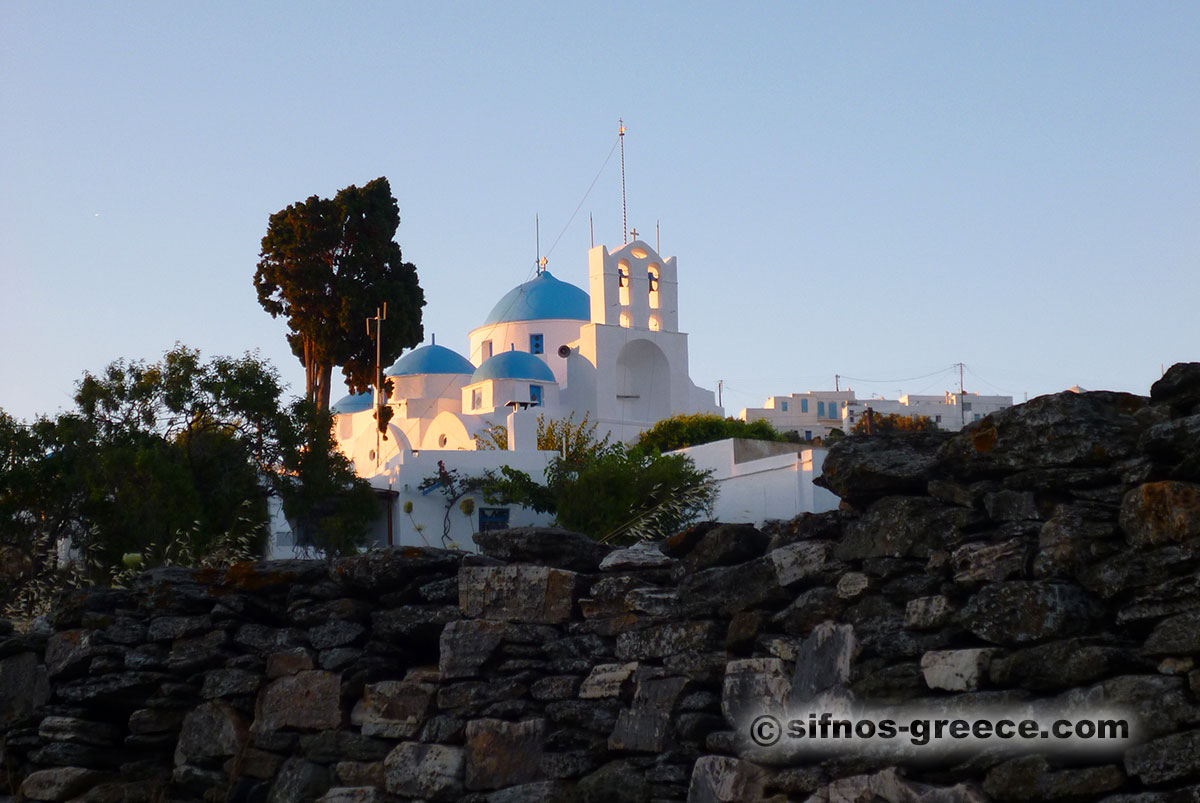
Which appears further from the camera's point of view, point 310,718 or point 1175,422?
point 310,718

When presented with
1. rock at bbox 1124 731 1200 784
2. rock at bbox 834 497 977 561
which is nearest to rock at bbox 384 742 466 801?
rock at bbox 834 497 977 561

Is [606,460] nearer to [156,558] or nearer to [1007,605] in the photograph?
[156,558]

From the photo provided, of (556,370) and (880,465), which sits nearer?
(880,465)

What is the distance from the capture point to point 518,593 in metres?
6.75

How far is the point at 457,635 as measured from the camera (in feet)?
22.2

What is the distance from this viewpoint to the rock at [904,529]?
5.27m

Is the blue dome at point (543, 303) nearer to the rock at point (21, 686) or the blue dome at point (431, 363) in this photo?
the blue dome at point (431, 363)

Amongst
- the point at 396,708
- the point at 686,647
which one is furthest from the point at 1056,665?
the point at 396,708

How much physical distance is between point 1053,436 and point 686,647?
1.90m

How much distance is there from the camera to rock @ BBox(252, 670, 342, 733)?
7.05 meters

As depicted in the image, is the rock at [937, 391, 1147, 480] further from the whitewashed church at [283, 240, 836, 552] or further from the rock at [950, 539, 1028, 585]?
the whitewashed church at [283, 240, 836, 552]

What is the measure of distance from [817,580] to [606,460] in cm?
1817

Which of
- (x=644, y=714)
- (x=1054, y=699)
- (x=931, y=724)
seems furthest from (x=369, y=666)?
(x=1054, y=699)

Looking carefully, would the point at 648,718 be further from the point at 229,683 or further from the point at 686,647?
the point at 229,683
